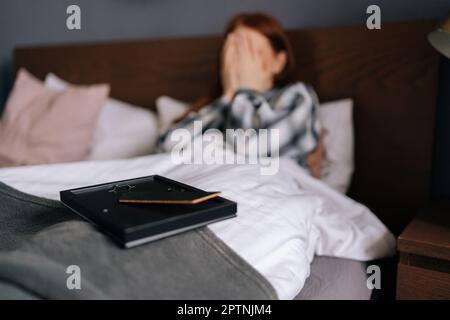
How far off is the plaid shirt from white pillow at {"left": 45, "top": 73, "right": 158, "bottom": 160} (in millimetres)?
→ 351

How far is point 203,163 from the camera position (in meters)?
1.10

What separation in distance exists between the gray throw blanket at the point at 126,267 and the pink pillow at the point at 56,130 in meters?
1.01

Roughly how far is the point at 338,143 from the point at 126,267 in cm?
96

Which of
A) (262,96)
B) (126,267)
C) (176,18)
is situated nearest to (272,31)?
(262,96)

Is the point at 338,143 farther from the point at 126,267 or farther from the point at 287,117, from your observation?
the point at 126,267

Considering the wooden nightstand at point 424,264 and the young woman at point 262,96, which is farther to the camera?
the young woman at point 262,96

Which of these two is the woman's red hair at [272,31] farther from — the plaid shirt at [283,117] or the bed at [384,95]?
the plaid shirt at [283,117]

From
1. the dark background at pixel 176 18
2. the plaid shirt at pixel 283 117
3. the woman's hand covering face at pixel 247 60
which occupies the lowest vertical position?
the plaid shirt at pixel 283 117

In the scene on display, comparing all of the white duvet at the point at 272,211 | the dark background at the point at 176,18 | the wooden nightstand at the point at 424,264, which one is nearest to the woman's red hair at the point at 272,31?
the dark background at the point at 176,18

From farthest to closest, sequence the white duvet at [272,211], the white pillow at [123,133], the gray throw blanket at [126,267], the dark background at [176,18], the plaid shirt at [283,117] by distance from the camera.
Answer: the white pillow at [123,133] → the dark background at [176,18] → the plaid shirt at [283,117] → the white duvet at [272,211] → the gray throw blanket at [126,267]

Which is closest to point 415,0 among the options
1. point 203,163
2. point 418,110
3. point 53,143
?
point 418,110

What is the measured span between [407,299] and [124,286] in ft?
2.20

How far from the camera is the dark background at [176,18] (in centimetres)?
138

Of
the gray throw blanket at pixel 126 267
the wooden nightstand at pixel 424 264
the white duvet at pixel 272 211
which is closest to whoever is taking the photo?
the gray throw blanket at pixel 126 267
